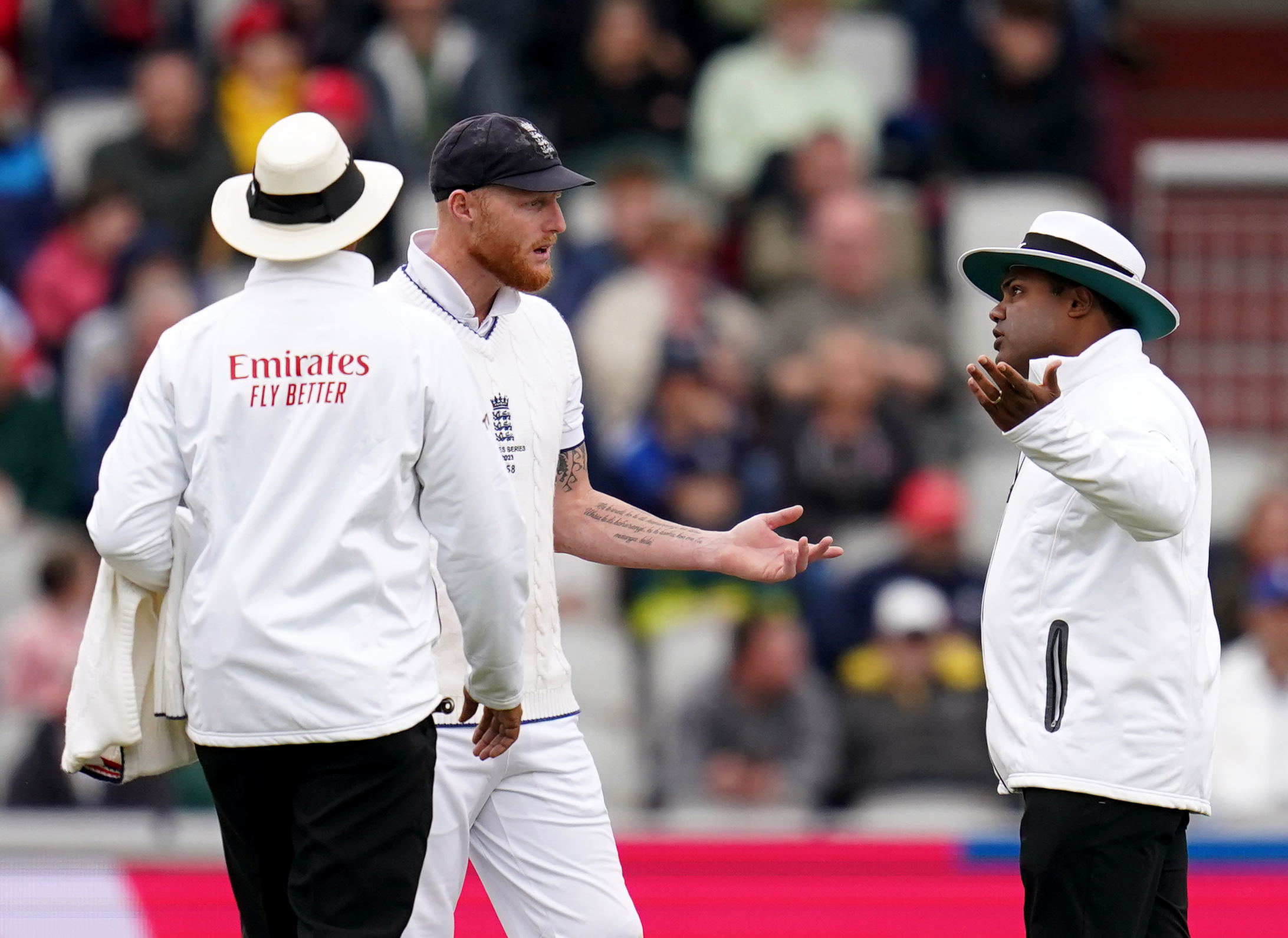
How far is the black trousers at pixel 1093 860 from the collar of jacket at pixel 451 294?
62.0 inches

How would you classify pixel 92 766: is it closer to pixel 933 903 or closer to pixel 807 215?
pixel 933 903

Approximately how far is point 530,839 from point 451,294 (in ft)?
4.07

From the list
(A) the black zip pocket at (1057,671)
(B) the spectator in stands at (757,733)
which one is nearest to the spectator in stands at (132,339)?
(B) the spectator in stands at (757,733)

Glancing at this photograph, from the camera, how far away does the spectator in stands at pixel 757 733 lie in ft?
25.4

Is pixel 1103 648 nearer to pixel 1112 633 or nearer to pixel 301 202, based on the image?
pixel 1112 633

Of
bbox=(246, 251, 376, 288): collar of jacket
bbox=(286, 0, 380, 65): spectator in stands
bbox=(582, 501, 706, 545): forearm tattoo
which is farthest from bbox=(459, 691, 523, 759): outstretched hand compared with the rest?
bbox=(286, 0, 380, 65): spectator in stands

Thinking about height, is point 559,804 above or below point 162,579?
below

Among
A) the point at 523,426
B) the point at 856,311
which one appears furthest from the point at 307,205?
the point at 856,311

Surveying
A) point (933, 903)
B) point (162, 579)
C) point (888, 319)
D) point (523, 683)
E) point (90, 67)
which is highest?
point (90, 67)

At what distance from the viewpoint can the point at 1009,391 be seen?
3941 mm

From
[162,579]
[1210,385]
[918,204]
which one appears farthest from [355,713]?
[1210,385]

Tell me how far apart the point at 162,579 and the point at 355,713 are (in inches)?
20.1

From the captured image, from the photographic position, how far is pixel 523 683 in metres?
4.37

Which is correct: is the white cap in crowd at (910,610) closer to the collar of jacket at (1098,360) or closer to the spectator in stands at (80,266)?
the collar of jacket at (1098,360)
